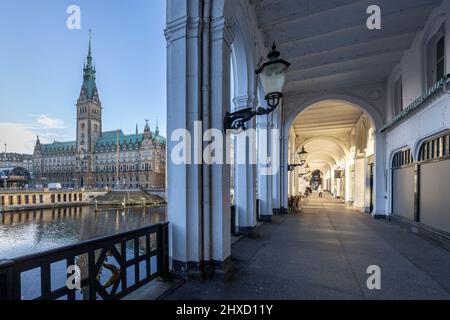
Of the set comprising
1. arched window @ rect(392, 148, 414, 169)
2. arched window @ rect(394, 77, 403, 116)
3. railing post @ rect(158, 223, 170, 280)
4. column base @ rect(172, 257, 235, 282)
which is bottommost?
column base @ rect(172, 257, 235, 282)

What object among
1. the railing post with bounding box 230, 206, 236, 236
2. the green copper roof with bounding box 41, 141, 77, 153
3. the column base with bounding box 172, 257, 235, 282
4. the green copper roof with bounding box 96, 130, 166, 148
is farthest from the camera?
the green copper roof with bounding box 41, 141, 77, 153

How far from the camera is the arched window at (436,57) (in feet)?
22.6

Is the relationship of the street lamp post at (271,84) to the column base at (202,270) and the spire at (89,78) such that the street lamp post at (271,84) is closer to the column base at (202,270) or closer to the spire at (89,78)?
the column base at (202,270)

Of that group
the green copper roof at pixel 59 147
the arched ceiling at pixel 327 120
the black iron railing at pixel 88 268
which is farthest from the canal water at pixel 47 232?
the green copper roof at pixel 59 147

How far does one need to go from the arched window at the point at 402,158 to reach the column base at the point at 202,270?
829cm

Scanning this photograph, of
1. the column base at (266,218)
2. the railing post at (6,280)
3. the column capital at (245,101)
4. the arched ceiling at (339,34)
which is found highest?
Result: the arched ceiling at (339,34)

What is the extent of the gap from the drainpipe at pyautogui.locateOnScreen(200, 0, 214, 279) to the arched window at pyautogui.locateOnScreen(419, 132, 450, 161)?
257 inches

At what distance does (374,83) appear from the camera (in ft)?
37.1

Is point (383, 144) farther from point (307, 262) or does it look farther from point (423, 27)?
point (307, 262)

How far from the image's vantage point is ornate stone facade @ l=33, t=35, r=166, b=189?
78125 mm

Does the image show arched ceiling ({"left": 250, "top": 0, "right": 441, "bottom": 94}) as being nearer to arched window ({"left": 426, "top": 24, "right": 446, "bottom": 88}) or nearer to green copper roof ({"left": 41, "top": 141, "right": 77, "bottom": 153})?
arched window ({"left": 426, "top": 24, "right": 446, "bottom": 88})

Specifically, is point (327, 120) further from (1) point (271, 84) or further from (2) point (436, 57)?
(1) point (271, 84)

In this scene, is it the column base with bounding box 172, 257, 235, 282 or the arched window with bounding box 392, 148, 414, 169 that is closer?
the column base with bounding box 172, 257, 235, 282

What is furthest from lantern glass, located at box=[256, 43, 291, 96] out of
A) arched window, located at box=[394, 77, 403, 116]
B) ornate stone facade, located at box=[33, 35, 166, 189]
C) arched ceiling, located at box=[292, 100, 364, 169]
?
ornate stone facade, located at box=[33, 35, 166, 189]
